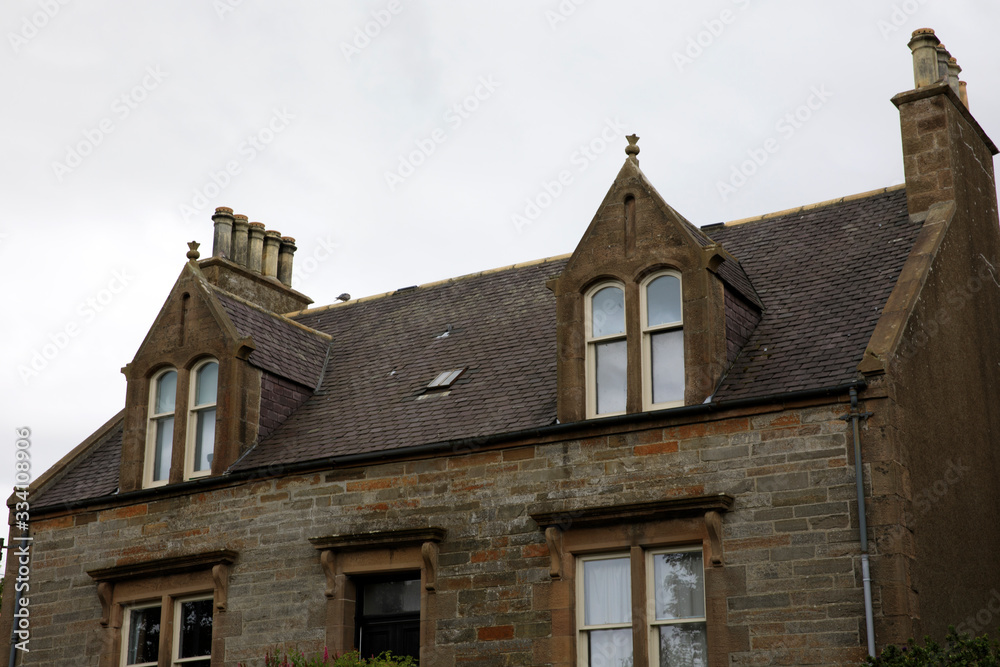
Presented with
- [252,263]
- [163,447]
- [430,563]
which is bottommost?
[430,563]

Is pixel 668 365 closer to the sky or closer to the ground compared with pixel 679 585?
closer to the sky

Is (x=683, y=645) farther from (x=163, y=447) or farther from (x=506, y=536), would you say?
(x=163, y=447)

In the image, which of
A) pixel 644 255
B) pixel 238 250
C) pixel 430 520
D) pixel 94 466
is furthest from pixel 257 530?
pixel 238 250

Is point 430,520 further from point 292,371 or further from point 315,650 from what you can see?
point 292,371

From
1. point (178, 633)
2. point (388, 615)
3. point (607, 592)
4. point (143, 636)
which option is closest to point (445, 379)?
point (388, 615)

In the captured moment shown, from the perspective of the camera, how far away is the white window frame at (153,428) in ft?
62.5

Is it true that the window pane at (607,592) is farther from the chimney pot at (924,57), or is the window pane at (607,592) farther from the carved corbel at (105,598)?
the chimney pot at (924,57)

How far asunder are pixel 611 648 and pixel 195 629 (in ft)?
20.7

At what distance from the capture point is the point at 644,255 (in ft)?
53.7

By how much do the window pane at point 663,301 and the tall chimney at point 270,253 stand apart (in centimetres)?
1049

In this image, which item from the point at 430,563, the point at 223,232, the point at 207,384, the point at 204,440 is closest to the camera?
the point at 430,563

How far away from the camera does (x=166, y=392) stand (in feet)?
64.5

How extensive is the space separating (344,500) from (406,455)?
1.07m

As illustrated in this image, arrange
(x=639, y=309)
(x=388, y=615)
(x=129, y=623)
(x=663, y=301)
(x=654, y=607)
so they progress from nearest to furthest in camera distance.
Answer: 1. (x=654, y=607)
2. (x=639, y=309)
3. (x=663, y=301)
4. (x=388, y=615)
5. (x=129, y=623)
